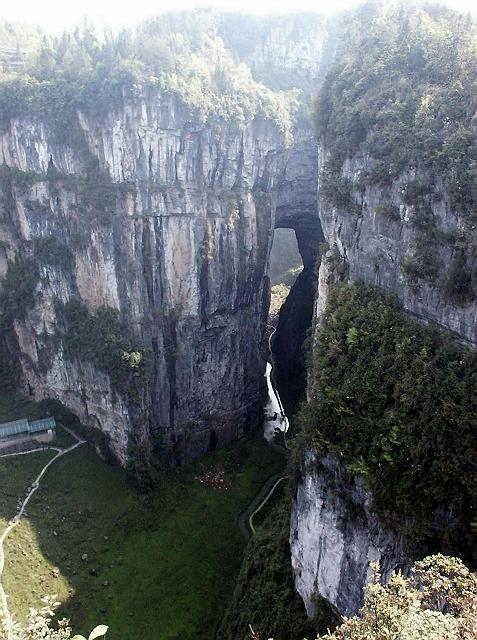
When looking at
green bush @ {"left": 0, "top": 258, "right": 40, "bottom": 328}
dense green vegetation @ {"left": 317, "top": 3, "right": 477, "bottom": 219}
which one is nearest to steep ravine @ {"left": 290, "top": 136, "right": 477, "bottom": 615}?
dense green vegetation @ {"left": 317, "top": 3, "right": 477, "bottom": 219}

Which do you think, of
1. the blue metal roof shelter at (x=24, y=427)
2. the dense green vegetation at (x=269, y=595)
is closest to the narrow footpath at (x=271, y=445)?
the dense green vegetation at (x=269, y=595)

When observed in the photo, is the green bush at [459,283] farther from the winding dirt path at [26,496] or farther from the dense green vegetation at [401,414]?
the winding dirt path at [26,496]

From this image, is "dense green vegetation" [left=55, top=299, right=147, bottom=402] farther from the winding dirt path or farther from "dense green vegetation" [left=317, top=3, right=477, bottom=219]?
"dense green vegetation" [left=317, top=3, right=477, bottom=219]

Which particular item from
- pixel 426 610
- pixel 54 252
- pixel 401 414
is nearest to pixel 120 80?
pixel 54 252

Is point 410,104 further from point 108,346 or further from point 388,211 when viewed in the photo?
point 108,346

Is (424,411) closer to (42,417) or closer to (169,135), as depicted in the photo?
(169,135)

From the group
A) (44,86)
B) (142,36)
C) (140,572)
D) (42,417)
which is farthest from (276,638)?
(142,36)
